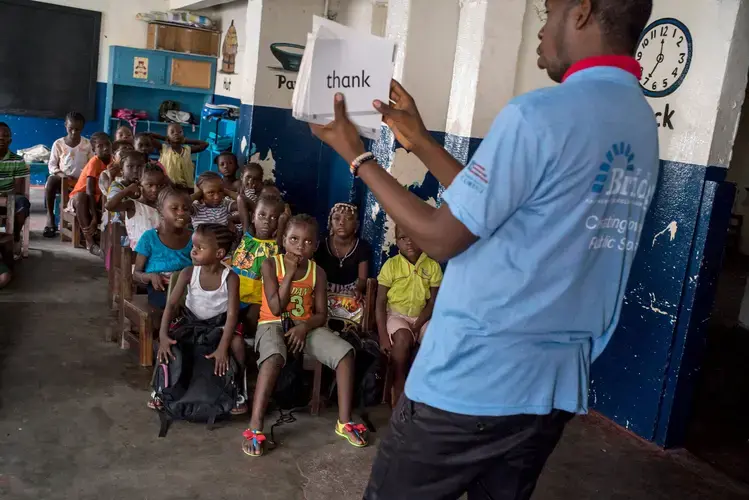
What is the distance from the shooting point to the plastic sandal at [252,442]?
118 inches

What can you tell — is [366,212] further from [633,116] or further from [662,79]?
[633,116]

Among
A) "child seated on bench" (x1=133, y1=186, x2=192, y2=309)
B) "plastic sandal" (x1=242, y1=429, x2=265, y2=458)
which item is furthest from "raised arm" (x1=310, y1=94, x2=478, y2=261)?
"child seated on bench" (x1=133, y1=186, x2=192, y2=309)

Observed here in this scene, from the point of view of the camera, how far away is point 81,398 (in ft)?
11.0

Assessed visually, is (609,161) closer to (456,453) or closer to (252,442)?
(456,453)

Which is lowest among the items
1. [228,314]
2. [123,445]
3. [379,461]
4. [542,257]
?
[123,445]

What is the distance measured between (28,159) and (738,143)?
32.0ft

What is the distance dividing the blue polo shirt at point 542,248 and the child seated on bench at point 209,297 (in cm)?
213

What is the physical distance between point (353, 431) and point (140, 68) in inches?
266

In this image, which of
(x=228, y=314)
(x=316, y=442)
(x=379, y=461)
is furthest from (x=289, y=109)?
(x=379, y=461)

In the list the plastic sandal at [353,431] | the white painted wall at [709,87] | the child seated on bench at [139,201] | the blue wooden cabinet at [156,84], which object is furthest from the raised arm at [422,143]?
the blue wooden cabinet at [156,84]

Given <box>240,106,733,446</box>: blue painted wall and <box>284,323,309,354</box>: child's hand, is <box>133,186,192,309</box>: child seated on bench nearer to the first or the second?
<box>284,323,309,354</box>: child's hand

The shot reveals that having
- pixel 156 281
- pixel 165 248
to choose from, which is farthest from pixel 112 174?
pixel 156 281

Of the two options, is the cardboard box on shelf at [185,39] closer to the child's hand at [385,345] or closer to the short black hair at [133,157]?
the short black hair at [133,157]

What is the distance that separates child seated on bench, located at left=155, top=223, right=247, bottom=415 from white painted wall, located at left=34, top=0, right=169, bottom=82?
6.87 metres
